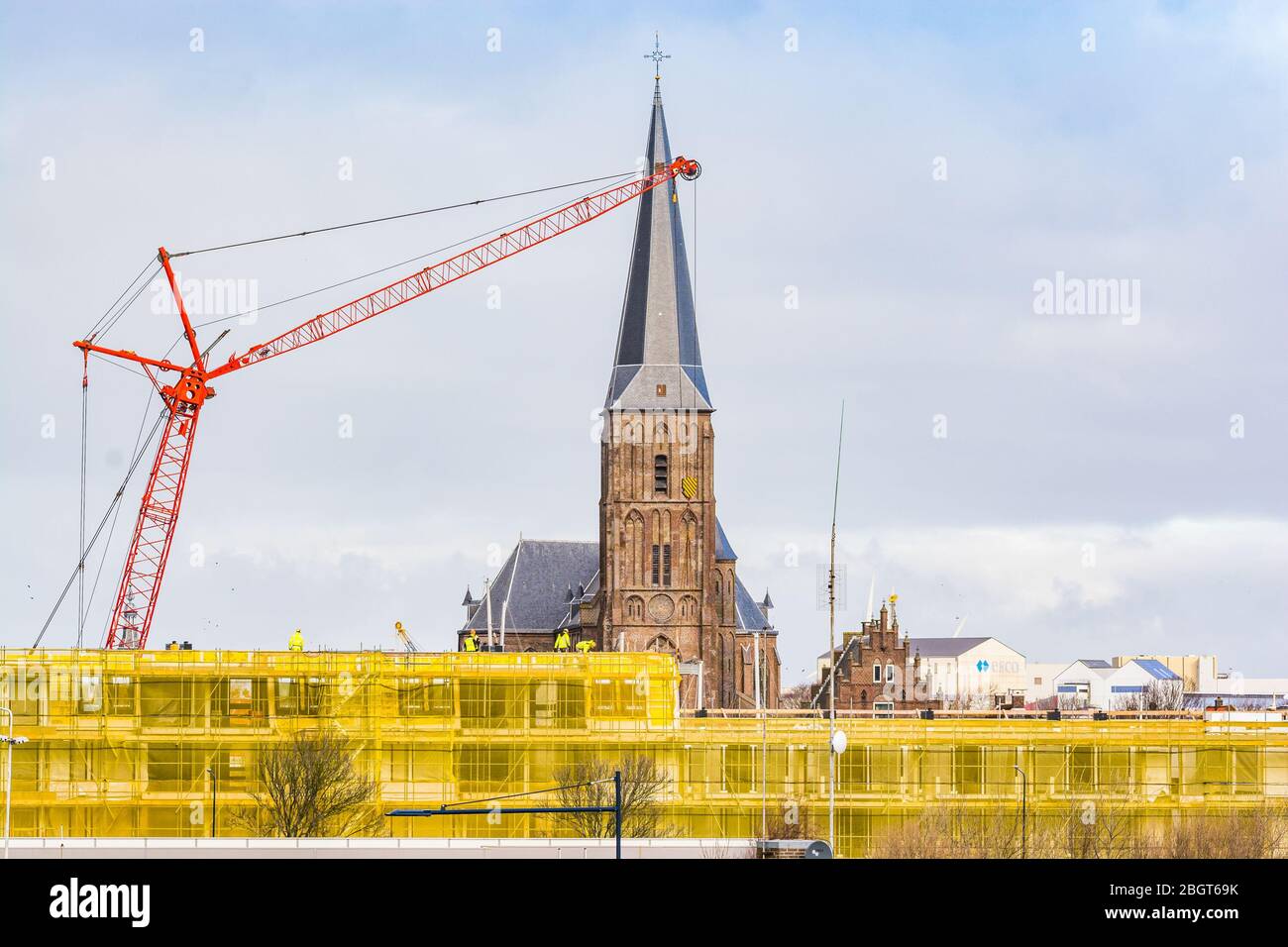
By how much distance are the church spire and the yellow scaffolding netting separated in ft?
270

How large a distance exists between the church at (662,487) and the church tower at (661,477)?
0.28 ft

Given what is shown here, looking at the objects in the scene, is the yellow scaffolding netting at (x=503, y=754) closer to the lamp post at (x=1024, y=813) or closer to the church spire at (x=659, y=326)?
the lamp post at (x=1024, y=813)

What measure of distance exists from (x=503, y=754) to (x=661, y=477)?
3265 inches

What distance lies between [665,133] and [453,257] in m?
33.2

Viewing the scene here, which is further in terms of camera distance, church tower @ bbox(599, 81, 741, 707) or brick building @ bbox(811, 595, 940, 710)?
church tower @ bbox(599, 81, 741, 707)

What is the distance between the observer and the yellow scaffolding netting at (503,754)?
89.5 metres

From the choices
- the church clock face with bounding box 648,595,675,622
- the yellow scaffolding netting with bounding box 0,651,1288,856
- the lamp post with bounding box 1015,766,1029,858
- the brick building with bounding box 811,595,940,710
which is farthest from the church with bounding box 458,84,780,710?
the lamp post with bounding box 1015,766,1029,858

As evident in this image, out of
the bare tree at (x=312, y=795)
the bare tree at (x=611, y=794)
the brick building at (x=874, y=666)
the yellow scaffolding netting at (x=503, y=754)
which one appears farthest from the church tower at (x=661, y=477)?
the bare tree at (x=312, y=795)

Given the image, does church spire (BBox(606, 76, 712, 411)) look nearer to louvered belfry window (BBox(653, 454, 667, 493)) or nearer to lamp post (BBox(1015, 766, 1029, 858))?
louvered belfry window (BBox(653, 454, 667, 493))

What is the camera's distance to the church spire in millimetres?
175625
